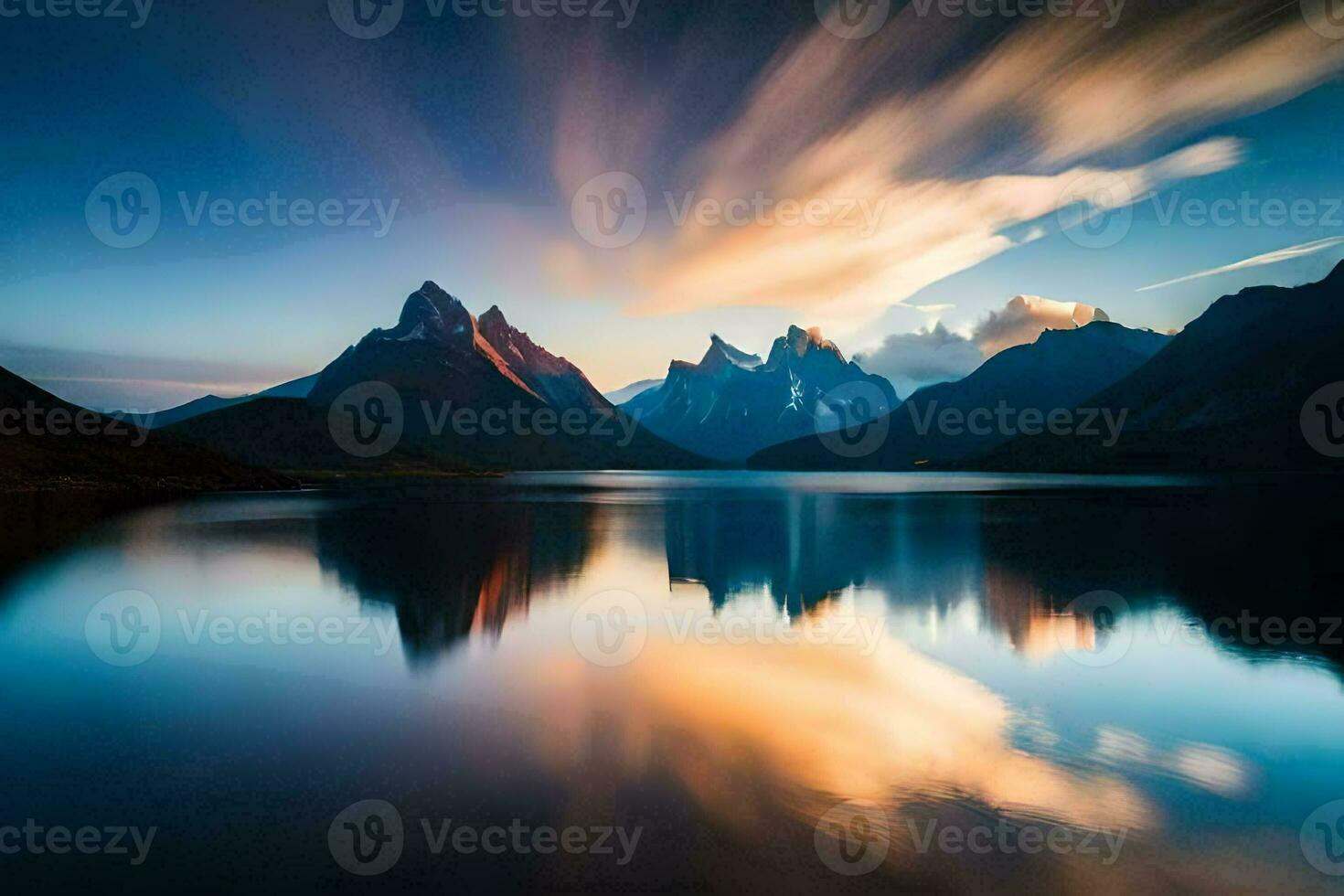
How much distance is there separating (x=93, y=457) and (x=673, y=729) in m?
197

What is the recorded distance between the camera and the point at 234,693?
22.3m

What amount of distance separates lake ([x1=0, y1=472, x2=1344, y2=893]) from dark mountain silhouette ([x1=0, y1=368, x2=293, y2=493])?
136 meters

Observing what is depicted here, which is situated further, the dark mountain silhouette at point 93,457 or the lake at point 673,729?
the dark mountain silhouette at point 93,457

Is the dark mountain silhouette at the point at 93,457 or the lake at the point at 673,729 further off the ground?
the dark mountain silhouette at the point at 93,457

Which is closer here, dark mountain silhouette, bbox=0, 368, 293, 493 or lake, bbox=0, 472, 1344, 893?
lake, bbox=0, 472, 1344, 893

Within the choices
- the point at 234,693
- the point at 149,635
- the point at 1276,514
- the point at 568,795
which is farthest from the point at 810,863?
the point at 1276,514

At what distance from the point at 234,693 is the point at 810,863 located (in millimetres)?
19510

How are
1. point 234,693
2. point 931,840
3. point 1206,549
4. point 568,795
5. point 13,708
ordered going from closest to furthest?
1. point 931,840
2. point 568,795
3. point 13,708
4. point 234,693
5. point 1206,549

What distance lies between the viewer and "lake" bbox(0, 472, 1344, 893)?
480 inches

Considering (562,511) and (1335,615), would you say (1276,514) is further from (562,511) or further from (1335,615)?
(562,511)

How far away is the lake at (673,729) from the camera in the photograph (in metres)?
12.2

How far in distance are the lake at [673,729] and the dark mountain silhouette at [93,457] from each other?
135542mm

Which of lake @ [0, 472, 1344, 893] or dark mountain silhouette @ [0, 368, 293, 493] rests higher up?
dark mountain silhouette @ [0, 368, 293, 493]

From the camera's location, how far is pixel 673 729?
62.3ft
